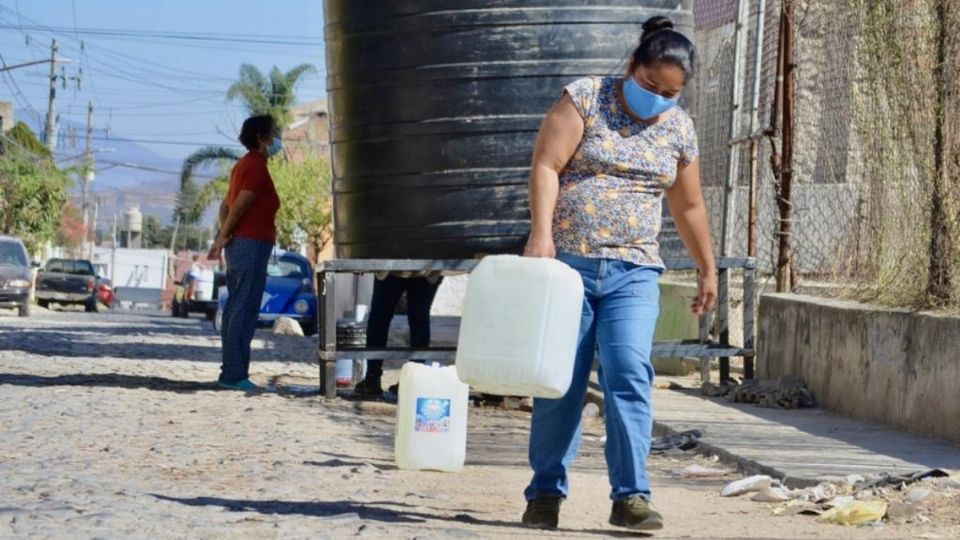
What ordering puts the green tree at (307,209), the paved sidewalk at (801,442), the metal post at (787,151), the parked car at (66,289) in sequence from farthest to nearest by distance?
the green tree at (307,209) < the parked car at (66,289) < the metal post at (787,151) < the paved sidewalk at (801,442)

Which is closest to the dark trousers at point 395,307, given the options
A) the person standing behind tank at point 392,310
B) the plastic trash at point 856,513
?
the person standing behind tank at point 392,310

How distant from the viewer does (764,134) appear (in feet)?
37.0

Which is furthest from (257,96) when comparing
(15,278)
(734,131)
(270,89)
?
(734,131)

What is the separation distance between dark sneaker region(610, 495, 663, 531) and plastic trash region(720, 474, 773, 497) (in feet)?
4.78

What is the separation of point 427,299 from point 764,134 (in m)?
2.50

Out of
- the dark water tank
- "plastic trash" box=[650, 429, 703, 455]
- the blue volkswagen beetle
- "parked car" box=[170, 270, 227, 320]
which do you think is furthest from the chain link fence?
"parked car" box=[170, 270, 227, 320]

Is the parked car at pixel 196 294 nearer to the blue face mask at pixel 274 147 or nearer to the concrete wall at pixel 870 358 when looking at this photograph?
the blue face mask at pixel 274 147

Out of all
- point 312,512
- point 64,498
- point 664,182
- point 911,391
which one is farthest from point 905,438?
point 64,498

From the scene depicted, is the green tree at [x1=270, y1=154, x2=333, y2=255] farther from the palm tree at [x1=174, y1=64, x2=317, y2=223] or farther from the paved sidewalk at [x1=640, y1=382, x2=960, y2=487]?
the paved sidewalk at [x1=640, y1=382, x2=960, y2=487]

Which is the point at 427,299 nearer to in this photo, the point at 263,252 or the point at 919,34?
the point at 263,252

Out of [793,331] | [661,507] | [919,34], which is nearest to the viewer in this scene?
[661,507]

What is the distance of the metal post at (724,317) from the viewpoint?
1112cm

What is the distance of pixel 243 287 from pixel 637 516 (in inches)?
233

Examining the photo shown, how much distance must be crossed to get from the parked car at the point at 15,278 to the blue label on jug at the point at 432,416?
91.4 ft
